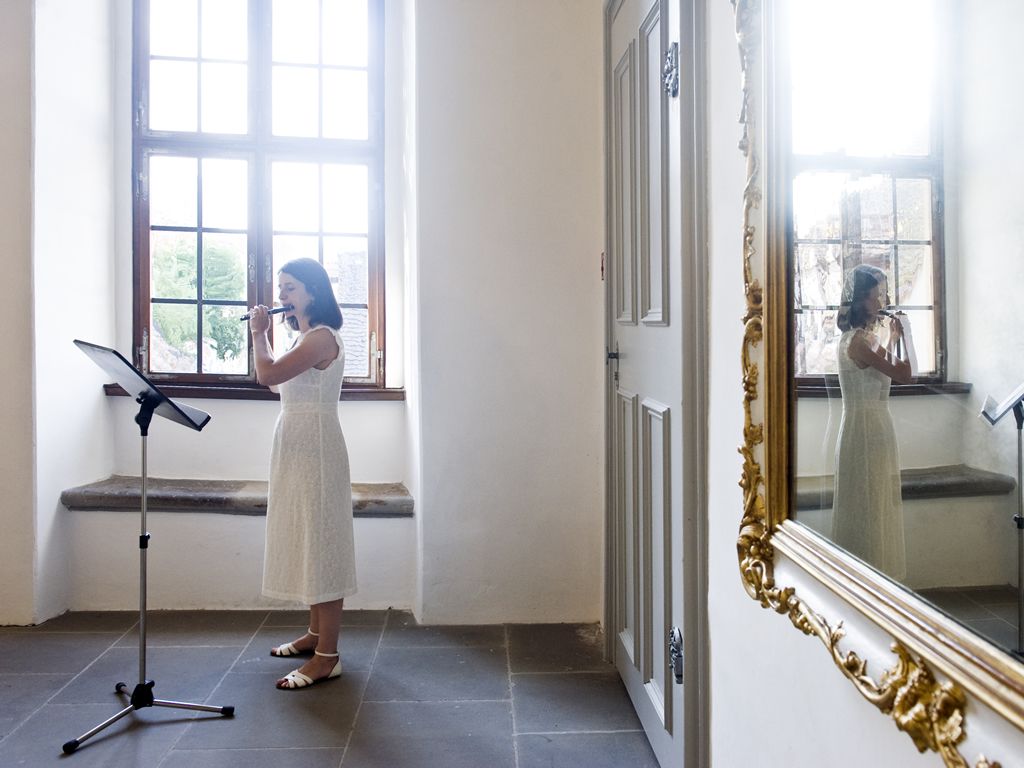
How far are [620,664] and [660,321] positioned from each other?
4.45 ft

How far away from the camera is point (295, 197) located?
429 cm

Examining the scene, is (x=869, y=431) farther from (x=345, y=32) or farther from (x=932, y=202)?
(x=345, y=32)

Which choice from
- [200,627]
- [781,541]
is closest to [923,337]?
[781,541]

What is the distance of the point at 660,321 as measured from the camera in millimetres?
2354

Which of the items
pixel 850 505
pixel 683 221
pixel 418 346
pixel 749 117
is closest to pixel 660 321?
pixel 683 221

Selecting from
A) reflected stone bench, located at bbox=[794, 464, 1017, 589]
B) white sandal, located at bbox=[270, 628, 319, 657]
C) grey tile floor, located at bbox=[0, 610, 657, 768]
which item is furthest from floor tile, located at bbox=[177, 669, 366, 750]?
reflected stone bench, located at bbox=[794, 464, 1017, 589]

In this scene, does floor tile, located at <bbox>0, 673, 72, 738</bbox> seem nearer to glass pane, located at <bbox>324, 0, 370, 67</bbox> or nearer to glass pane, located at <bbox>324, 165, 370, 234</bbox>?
glass pane, located at <bbox>324, 165, 370, 234</bbox>

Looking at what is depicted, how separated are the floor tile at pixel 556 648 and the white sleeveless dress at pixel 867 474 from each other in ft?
7.11

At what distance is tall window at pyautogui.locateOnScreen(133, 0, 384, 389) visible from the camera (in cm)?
426

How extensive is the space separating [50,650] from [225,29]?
9.34 ft

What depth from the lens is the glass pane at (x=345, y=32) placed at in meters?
4.32

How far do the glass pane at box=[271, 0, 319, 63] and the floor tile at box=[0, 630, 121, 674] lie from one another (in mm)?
2712

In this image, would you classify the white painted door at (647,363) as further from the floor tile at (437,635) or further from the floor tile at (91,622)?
the floor tile at (91,622)

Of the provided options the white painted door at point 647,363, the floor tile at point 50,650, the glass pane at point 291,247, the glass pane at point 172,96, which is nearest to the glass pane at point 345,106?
the glass pane at point 291,247
